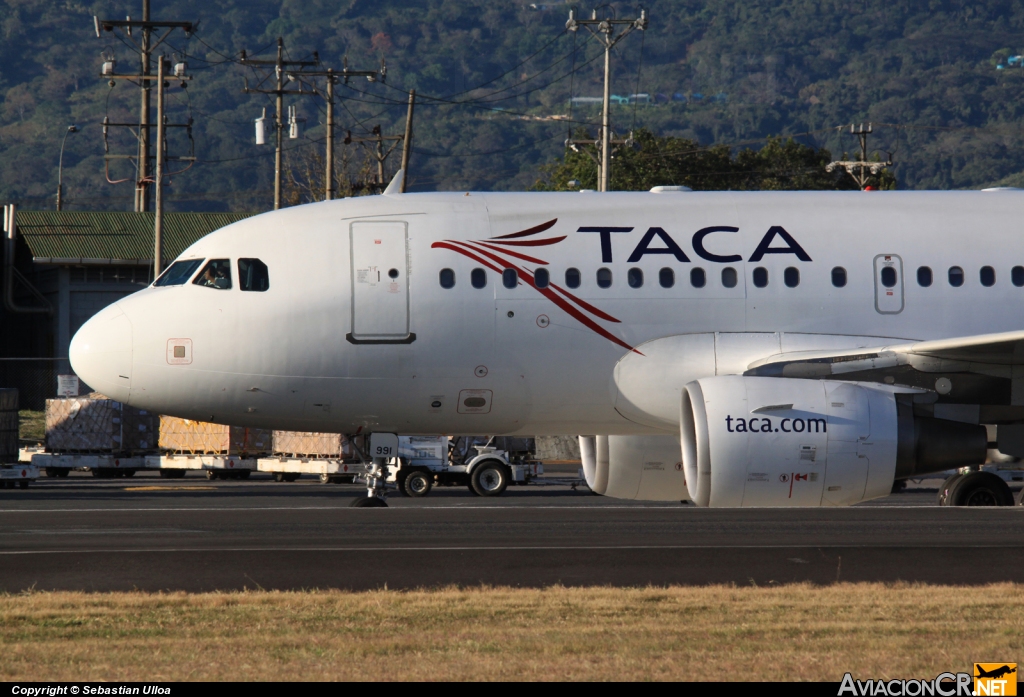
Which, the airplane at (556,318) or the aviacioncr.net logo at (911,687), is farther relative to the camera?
the airplane at (556,318)

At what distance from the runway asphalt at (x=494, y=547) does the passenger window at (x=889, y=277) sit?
2702mm

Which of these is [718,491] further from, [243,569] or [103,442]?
[103,442]

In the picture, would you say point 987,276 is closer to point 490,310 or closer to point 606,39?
point 490,310

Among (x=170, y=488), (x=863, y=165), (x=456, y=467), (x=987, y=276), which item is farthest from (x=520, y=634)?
(x=863, y=165)

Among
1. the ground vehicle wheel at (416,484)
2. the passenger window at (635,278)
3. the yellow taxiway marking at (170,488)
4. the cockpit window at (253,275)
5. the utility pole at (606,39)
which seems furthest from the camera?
the utility pole at (606,39)

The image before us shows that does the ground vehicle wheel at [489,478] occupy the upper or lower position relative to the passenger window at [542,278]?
lower

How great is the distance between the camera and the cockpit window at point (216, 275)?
51.8 feet

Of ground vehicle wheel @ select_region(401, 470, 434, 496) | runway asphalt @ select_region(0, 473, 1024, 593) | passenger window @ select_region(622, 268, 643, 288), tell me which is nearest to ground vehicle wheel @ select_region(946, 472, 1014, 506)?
runway asphalt @ select_region(0, 473, 1024, 593)

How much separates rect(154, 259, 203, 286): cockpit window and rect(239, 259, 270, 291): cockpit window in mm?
581

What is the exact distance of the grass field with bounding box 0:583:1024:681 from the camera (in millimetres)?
7664

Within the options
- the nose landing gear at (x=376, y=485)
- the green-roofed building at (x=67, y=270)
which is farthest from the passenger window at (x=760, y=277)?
the green-roofed building at (x=67, y=270)

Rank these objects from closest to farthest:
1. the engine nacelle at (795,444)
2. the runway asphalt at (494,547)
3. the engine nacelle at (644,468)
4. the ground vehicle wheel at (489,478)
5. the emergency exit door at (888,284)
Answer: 1. the runway asphalt at (494,547)
2. the engine nacelle at (795,444)
3. the emergency exit door at (888,284)
4. the engine nacelle at (644,468)
5. the ground vehicle wheel at (489,478)

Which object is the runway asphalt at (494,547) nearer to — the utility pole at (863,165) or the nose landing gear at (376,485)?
the nose landing gear at (376,485)

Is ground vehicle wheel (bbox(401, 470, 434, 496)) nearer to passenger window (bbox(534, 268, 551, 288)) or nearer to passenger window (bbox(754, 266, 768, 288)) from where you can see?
passenger window (bbox(534, 268, 551, 288))
